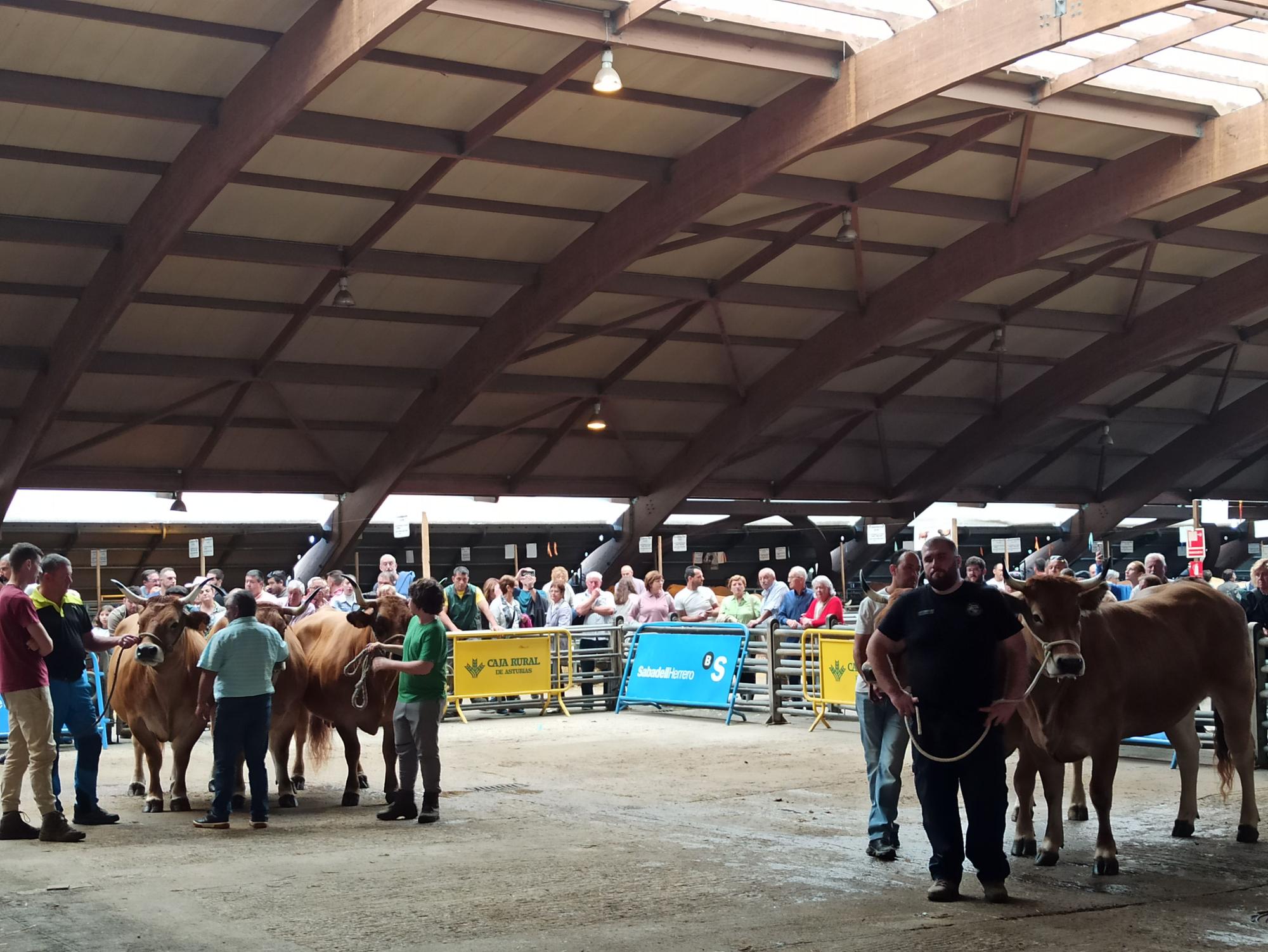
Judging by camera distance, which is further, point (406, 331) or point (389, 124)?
point (406, 331)

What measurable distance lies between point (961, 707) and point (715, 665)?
34.3ft

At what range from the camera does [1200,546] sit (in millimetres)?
20484

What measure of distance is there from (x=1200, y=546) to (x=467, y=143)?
38.2ft

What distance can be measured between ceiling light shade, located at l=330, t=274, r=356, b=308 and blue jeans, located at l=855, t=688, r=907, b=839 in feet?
49.0

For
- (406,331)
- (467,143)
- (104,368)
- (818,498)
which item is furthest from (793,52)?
(818,498)

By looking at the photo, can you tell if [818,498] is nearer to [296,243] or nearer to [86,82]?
[296,243]

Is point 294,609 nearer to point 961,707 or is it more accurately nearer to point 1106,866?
point 961,707

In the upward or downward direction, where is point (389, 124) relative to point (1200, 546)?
upward

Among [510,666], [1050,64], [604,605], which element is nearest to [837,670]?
[510,666]

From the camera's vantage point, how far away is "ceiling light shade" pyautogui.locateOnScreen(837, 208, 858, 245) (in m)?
21.7

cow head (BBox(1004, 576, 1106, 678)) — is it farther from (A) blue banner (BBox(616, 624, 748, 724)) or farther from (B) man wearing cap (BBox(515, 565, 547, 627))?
(B) man wearing cap (BBox(515, 565, 547, 627))

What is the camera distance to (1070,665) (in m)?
7.66

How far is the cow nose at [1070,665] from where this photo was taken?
766cm

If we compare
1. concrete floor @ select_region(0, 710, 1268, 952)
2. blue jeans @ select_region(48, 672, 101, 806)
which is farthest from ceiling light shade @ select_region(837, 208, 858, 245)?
blue jeans @ select_region(48, 672, 101, 806)
